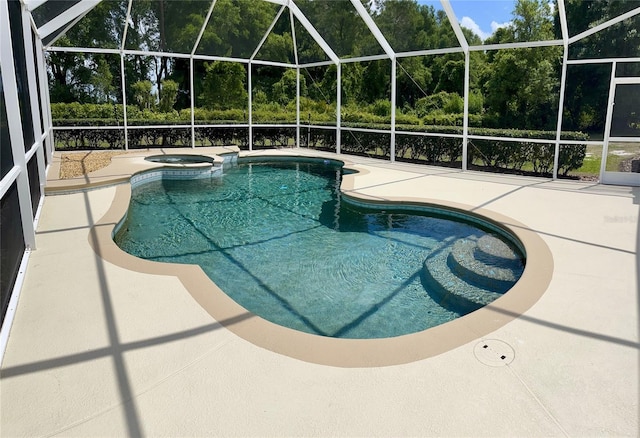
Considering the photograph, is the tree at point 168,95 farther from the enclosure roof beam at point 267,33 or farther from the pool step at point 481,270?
the pool step at point 481,270

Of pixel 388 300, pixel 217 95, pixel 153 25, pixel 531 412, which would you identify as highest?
pixel 153 25

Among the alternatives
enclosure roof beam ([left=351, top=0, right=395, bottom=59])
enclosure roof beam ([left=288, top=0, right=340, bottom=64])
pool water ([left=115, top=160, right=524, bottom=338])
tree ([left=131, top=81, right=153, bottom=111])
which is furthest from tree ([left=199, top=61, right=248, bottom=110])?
pool water ([left=115, top=160, right=524, bottom=338])

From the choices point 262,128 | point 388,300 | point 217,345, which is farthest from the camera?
point 262,128

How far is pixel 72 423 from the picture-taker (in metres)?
2.26

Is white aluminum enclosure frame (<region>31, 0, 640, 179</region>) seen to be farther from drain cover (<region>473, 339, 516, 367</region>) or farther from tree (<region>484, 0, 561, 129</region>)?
drain cover (<region>473, 339, 516, 367</region>)

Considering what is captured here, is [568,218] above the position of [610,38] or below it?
below

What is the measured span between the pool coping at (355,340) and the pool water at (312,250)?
0.71 metres

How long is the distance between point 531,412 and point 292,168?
10.9 meters

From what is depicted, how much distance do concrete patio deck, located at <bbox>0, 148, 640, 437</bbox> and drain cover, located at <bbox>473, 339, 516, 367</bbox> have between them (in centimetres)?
1

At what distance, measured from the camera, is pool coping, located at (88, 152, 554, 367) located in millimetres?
2895

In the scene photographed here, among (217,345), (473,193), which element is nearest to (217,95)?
(473,193)

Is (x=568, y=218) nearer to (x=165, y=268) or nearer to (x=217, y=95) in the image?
(x=165, y=268)

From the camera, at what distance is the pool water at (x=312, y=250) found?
4449mm

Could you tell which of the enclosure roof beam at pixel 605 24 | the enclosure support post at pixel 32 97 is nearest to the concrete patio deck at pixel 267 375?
the enclosure support post at pixel 32 97
